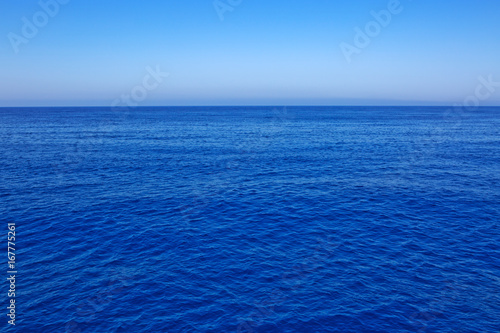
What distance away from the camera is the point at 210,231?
3102 centimetres

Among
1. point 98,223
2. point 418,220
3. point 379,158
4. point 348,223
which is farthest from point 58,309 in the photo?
point 379,158

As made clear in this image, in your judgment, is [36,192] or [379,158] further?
[379,158]

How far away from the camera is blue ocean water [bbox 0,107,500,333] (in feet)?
63.3

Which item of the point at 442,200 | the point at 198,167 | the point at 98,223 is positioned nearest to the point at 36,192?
the point at 98,223

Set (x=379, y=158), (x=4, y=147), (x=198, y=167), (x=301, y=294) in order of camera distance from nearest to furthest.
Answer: (x=301, y=294) < (x=198, y=167) < (x=379, y=158) < (x=4, y=147)

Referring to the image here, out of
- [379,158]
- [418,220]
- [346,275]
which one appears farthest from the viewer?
[379,158]

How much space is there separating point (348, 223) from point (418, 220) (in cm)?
698

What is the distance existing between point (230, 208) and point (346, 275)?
16.1 meters

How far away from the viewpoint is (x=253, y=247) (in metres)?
27.8

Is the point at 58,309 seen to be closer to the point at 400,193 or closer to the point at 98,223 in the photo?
the point at 98,223

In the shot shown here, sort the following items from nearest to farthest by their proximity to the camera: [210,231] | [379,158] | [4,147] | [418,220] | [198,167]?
[210,231]
[418,220]
[198,167]
[379,158]
[4,147]

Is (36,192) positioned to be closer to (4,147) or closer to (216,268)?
(216,268)

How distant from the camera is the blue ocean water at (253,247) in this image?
19297 mm

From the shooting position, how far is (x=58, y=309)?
1953 cm
